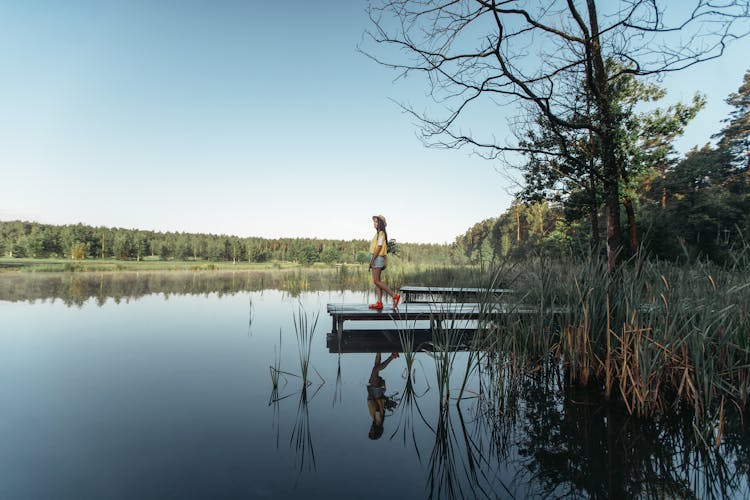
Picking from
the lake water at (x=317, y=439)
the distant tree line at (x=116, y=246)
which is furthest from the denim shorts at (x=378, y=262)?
the distant tree line at (x=116, y=246)

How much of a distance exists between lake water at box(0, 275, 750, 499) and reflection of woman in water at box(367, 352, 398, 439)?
72mm

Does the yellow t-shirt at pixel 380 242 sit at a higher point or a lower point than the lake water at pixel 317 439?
higher

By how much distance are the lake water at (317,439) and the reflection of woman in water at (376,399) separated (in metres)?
0.07

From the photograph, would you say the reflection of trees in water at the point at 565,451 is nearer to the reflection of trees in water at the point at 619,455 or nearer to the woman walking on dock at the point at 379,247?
the reflection of trees in water at the point at 619,455

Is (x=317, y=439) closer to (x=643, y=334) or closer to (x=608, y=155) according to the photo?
(x=643, y=334)

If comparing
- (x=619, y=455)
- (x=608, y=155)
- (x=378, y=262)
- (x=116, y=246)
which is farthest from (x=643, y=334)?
(x=116, y=246)

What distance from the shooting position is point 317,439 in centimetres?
335

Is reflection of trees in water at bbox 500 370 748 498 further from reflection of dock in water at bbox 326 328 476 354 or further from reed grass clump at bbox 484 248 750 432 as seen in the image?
reflection of dock in water at bbox 326 328 476 354

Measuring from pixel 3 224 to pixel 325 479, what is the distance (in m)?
85.8

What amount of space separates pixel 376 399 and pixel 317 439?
1.09m

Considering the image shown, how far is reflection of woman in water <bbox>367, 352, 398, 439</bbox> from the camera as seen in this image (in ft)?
11.7

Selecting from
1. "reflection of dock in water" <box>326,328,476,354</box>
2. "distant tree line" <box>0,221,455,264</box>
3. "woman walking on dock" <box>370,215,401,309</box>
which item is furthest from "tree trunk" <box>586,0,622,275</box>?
"distant tree line" <box>0,221,455,264</box>

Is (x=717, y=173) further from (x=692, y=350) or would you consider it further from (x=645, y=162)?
(x=692, y=350)

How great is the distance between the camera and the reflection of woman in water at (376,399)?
3555 millimetres
